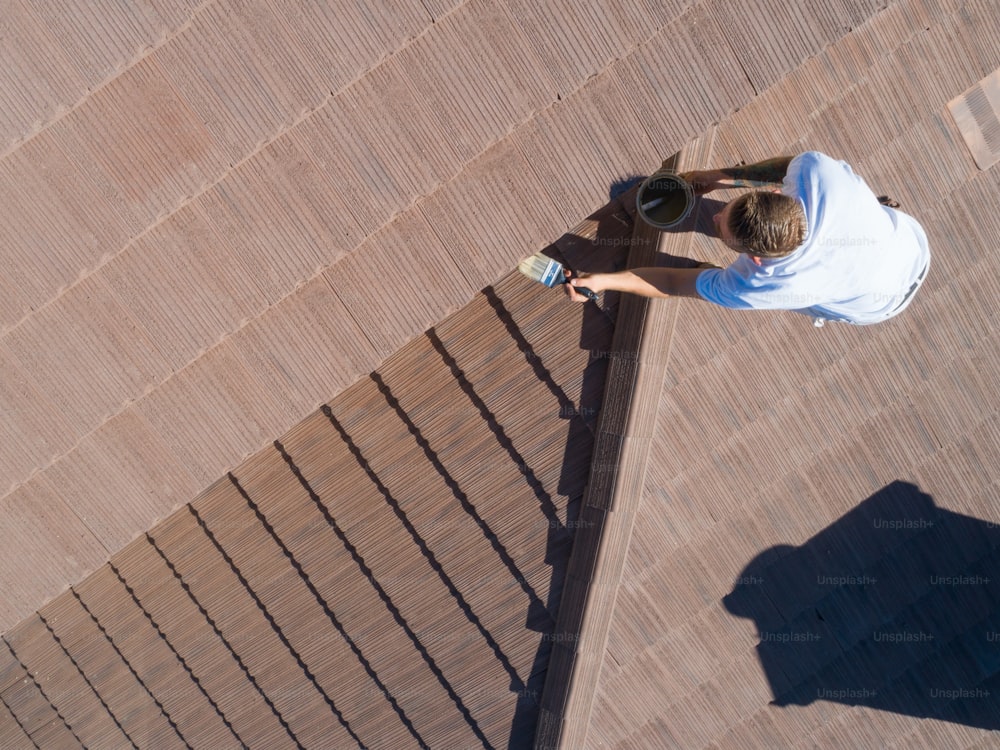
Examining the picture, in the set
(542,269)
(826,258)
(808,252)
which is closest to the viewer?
(808,252)

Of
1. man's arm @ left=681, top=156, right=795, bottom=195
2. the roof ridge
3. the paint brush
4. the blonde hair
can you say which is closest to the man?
the blonde hair

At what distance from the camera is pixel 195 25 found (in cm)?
584

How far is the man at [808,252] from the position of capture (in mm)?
5582

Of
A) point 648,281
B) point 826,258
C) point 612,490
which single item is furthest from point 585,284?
point 612,490

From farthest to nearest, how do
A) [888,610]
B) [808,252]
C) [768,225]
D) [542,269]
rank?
[888,610] < [542,269] < [808,252] < [768,225]

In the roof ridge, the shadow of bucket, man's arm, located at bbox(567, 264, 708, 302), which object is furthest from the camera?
the roof ridge

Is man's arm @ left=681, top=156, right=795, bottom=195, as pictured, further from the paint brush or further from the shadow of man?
the shadow of man

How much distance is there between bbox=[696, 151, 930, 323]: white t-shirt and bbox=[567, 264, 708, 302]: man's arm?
37 centimetres

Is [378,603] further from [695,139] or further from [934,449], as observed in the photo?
[934,449]

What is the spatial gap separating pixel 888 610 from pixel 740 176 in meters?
6.88

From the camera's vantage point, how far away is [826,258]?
5.85 m

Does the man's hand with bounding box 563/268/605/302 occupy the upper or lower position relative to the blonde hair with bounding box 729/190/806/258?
upper

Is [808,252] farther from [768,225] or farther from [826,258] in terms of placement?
[768,225]

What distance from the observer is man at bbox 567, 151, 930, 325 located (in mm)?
5582
